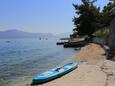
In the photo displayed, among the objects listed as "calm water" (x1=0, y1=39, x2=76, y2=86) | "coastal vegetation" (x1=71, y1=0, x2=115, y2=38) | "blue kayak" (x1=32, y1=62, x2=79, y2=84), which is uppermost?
"coastal vegetation" (x1=71, y1=0, x2=115, y2=38)

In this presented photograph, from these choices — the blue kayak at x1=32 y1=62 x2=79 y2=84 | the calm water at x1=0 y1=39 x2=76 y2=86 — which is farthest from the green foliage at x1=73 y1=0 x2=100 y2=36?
the blue kayak at x1=32 y1=62 x2=79 y2=84

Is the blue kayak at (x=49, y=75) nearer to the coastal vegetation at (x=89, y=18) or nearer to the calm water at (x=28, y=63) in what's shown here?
the calm water at (x=28, y=63)

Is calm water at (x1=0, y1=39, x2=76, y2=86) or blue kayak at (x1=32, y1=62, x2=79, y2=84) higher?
blue kayak at (x1=32, y1=62, x2=79, y2=84)

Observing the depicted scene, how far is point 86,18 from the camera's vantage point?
208ft

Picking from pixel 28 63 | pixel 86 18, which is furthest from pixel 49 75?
pixel 86 18

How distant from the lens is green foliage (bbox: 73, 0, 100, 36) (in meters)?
63.3

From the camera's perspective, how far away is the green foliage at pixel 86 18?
208 feet

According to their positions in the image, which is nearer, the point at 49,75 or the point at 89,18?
the point at 49,75

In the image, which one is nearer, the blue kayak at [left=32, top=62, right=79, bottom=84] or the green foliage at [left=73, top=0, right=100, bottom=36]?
the blue kayak at [left=32, top=62, right=79, bottom=84]

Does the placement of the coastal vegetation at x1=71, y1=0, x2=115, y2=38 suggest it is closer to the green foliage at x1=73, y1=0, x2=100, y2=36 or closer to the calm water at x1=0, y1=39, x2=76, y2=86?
the green foliage at x1=73, y1=0, x2=100, y2=36

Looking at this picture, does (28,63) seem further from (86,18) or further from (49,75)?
(86,18)

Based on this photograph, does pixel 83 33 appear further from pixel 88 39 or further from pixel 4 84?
pixel 4 84

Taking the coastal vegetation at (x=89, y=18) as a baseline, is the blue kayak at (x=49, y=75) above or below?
below

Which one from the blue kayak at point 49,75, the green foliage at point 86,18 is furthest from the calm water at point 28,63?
the green foliage at point 86,18
